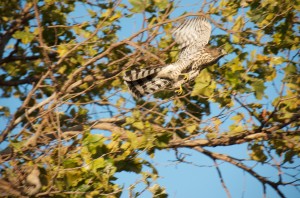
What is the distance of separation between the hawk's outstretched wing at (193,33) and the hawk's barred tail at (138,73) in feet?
1.27

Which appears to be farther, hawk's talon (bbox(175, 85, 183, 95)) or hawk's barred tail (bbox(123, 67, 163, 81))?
hawk's talon (bbox(175, 85, 183, 95))

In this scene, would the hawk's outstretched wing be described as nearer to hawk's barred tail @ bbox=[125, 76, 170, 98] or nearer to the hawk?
the hawk

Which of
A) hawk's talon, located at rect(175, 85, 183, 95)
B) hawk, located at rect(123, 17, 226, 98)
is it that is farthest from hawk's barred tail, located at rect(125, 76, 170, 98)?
hawk's talon, located at rect(175, 85, 183, 95)

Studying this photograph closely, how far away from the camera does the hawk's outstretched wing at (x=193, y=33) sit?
5406 mm

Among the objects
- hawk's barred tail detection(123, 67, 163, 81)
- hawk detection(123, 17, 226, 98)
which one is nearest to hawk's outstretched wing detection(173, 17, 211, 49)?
hawk detection(123, 17, 226, 98)

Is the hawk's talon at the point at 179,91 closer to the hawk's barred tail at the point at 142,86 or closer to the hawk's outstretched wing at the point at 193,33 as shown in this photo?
the hawk's barred tail at the point at 142,86

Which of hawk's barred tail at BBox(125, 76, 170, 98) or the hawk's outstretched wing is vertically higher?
the hawk's outstretched wing

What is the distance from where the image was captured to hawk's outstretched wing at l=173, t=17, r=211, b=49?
5.41m

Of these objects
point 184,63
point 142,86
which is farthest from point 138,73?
point 184,63

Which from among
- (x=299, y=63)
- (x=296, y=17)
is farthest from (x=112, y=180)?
(x=296, y=17)

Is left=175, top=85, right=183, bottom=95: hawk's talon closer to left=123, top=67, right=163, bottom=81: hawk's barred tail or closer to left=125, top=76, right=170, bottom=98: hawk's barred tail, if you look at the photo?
left=125, top=76, right=170, bottom=98: hawk's barred tail

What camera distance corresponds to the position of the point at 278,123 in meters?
5.40

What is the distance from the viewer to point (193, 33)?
5477mm

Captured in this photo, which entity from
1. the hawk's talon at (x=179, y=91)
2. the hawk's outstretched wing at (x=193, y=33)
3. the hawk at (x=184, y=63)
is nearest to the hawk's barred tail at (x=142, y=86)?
the hawk at (x=184, y=63)
